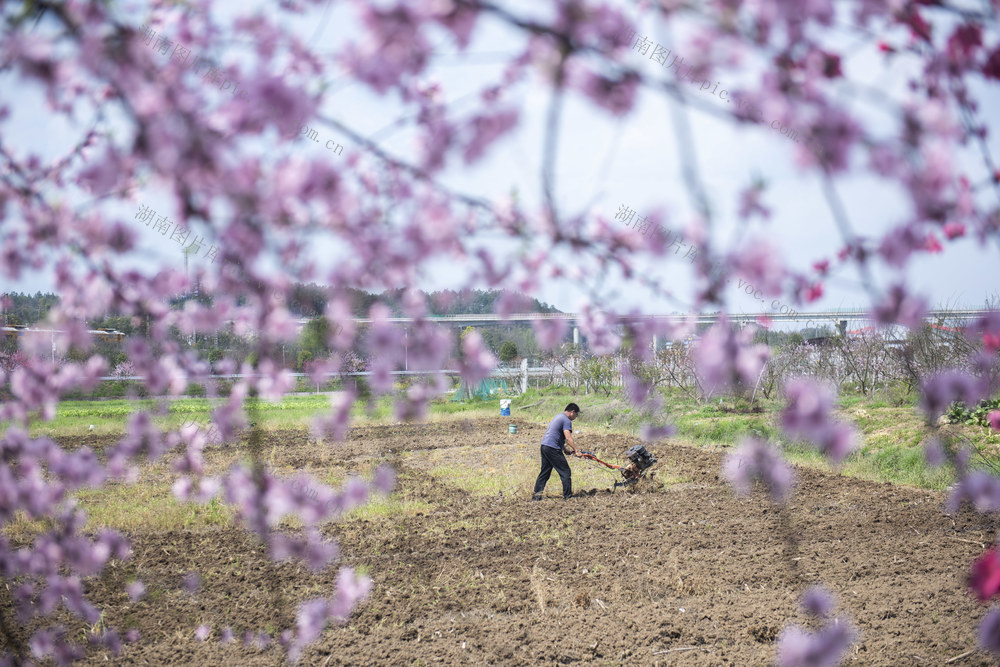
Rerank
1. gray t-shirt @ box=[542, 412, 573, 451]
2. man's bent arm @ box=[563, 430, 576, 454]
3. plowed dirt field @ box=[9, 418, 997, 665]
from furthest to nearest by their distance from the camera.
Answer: gray t-shirt @ box=[542, 412, 573, 451] → man's bent arm @ box=[563, 430, 576, 454] → plowed dirt field @ box=[9, 418, 997, 665]

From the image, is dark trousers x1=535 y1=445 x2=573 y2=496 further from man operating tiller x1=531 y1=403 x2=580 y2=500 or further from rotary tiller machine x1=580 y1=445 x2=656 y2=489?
rotary tiller machine x1=580 y1=445 x2=656 y2=489

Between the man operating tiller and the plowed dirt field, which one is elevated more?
the man operating tiller

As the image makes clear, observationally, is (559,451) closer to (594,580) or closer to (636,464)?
(636,464)

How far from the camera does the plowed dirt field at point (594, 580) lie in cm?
421

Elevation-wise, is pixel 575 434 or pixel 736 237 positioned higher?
pixel 736 237

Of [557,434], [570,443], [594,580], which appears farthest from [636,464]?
[594,580]

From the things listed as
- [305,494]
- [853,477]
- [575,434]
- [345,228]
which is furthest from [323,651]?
[575,434]

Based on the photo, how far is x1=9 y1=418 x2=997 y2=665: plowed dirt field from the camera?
13.8ft

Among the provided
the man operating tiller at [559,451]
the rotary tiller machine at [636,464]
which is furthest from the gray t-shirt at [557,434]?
the rotary tiller machine at [636,464]

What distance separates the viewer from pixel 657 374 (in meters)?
18.7

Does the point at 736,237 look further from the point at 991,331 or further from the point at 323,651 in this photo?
the point at 323,651

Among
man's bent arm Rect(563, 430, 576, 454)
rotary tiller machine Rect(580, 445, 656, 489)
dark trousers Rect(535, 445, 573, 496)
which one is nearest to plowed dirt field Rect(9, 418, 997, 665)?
dark trousers Rect(535, 445, 573, 496)

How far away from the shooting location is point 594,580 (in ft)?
17.8

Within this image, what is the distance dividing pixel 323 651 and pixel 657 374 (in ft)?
50.7
